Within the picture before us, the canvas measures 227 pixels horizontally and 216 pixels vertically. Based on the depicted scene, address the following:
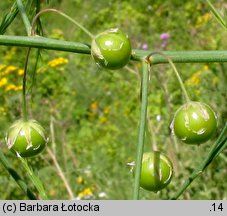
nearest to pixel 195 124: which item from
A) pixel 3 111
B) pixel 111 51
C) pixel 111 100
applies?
pixel 111 51

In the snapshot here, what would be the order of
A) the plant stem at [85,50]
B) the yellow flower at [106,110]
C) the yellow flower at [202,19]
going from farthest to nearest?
the yellow flower at [202,19] → the yellow flower at [106,110] → the plant stem at [85,50]

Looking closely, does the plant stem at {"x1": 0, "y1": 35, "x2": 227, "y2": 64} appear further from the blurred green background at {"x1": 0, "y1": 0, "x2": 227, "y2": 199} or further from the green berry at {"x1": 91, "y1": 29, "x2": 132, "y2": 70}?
the blurred green background at {"x1": 0, "y1": 0, "x2": 227, "y2": 199}

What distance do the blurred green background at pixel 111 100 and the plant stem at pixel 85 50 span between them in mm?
497

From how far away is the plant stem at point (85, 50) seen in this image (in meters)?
1.12

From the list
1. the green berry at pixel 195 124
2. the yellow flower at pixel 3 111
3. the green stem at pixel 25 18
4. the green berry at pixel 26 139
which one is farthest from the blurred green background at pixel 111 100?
the green berry at pixel 195 124

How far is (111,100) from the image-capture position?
16.3ft

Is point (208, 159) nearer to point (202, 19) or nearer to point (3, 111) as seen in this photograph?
point (3, 111)

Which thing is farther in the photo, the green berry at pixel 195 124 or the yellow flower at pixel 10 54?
the yellow flower at pixel 10 54

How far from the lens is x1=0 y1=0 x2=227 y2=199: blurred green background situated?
9.57 ft

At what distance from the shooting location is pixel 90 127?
4730mm

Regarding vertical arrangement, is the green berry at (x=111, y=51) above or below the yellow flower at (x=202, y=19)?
below

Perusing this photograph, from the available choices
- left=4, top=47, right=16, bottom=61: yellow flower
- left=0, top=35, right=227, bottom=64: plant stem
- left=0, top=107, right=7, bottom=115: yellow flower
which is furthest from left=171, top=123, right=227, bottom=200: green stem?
left=4, top=47, right=16, bottom=61: yellow flower

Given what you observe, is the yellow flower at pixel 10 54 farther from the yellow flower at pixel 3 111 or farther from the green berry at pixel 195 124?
the green berry at pixel 195 124
